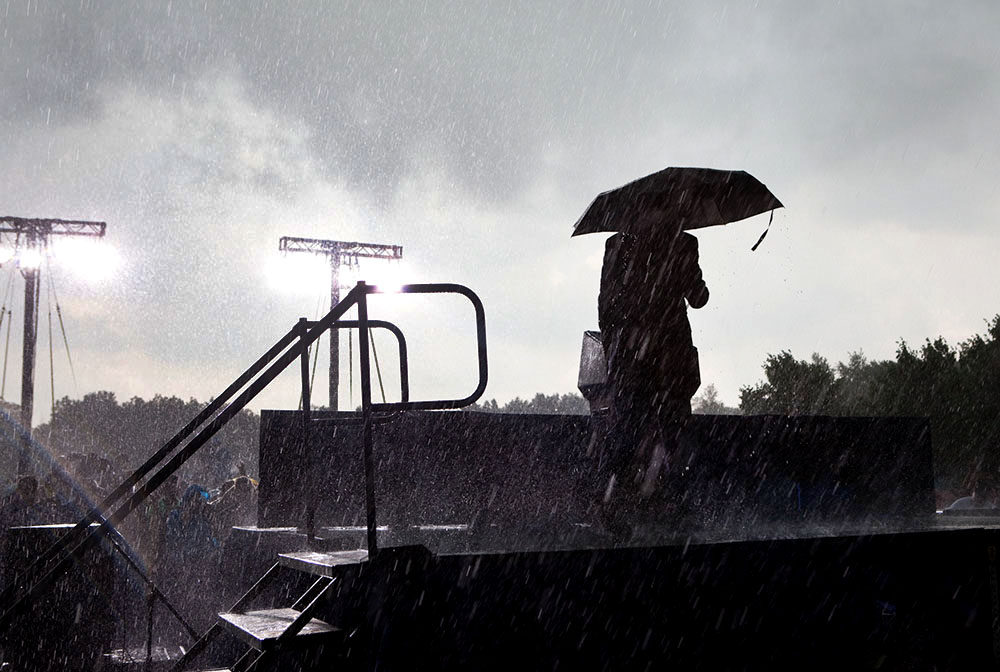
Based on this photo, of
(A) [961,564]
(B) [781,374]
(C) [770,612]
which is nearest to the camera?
(C) [770,612]

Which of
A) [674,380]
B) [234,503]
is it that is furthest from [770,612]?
[234,503]

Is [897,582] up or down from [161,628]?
up

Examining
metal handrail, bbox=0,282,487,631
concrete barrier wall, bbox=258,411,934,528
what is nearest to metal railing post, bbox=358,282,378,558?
metal handrail, bbox=0,282,487,631

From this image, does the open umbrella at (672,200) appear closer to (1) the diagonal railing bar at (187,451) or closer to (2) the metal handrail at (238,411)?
(2) the metal handrail at (238,411)

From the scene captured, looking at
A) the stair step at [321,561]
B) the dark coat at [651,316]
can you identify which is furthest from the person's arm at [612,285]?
the stair step at [321,561]

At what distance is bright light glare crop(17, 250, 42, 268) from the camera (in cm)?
2073

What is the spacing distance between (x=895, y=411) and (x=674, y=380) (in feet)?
96.9

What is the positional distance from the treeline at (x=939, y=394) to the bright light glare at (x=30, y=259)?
83.7ft

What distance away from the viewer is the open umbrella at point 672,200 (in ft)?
17.4

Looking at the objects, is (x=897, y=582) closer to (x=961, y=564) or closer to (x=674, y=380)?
(x=961, y=564)

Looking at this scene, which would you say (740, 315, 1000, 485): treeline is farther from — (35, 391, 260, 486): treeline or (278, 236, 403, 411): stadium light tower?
(35, 391, 260, 486): treeline

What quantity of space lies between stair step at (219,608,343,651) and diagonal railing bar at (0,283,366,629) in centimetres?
66

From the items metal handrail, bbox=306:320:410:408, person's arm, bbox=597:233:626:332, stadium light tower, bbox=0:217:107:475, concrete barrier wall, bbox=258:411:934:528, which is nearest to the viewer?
metal handrail, bbox=306:320:410:408

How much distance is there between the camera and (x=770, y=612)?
3.74 metres
